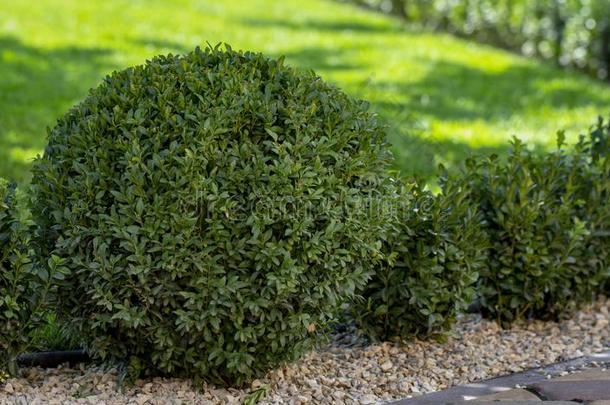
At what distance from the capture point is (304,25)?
47.1ft

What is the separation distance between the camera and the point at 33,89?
9008 mm

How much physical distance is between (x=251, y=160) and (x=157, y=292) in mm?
596

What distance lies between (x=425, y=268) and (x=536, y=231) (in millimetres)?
727

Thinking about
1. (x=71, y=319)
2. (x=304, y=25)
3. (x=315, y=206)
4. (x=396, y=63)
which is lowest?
(x=71, y=319)

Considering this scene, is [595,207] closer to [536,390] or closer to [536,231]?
[536,231]

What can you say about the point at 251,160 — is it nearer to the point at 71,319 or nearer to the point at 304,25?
the point at 71,319

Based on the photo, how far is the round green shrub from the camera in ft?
11.1

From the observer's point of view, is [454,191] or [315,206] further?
[454,191]

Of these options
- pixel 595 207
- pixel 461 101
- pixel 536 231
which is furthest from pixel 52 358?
pixel 461 101

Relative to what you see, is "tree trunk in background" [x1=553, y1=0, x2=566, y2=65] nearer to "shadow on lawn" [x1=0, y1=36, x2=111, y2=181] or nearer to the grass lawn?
the grass lawn

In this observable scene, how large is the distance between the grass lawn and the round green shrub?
287cm

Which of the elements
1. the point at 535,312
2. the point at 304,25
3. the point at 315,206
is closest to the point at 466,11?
the point at 304,25

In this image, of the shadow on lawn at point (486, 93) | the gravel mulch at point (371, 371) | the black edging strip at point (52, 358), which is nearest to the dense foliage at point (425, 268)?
the gravel mulch at point (371, 371)

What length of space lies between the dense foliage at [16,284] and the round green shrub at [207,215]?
0.29 ft
